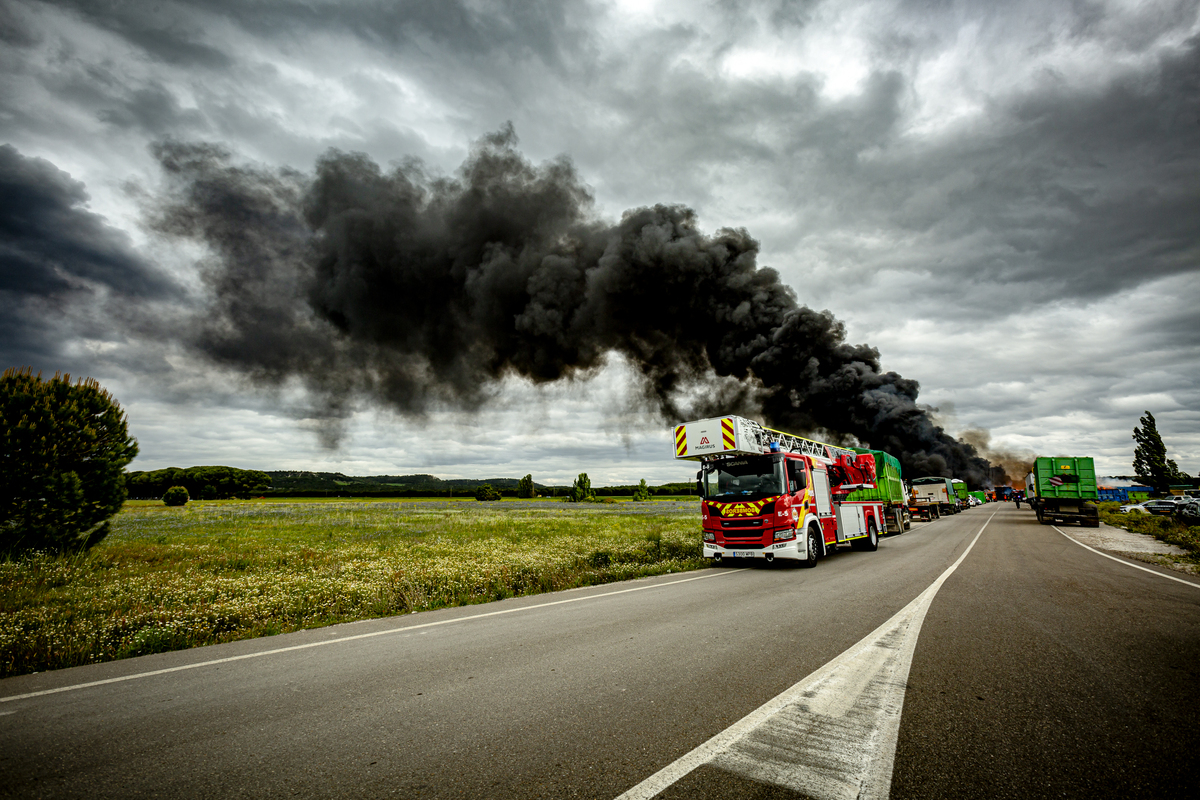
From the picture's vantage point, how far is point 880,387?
1323 inches

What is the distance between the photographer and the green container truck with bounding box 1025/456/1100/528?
27734 millimetres

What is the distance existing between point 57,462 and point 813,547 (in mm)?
18796

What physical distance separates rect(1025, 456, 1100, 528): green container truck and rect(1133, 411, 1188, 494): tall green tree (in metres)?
67.3

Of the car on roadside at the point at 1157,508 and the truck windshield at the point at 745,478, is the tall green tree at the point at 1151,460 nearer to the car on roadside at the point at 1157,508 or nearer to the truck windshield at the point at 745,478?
the car on roadside at the point at 1157,508

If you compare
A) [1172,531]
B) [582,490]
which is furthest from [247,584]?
[582,490]

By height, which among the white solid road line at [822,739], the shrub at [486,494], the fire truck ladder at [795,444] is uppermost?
the fire truck ladder at [795,444]

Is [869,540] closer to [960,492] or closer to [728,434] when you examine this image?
[728,434]

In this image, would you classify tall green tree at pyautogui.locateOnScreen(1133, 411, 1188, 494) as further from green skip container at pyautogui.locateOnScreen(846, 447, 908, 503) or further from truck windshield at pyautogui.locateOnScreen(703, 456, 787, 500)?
truck windshield at pyautogui.locateOnScreen(703, 456, 787, 500)

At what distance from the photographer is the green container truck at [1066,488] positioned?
91.0ft

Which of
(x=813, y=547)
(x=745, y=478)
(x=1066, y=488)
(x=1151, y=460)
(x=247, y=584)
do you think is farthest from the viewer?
(x=1151, y=460)

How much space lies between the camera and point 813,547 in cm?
1316

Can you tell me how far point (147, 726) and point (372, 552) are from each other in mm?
12712

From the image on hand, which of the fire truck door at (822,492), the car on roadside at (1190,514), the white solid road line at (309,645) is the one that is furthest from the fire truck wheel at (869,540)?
the car on roadside at (1190,514)

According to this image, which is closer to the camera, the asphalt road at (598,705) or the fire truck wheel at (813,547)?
the asphalt road at (598,705)
